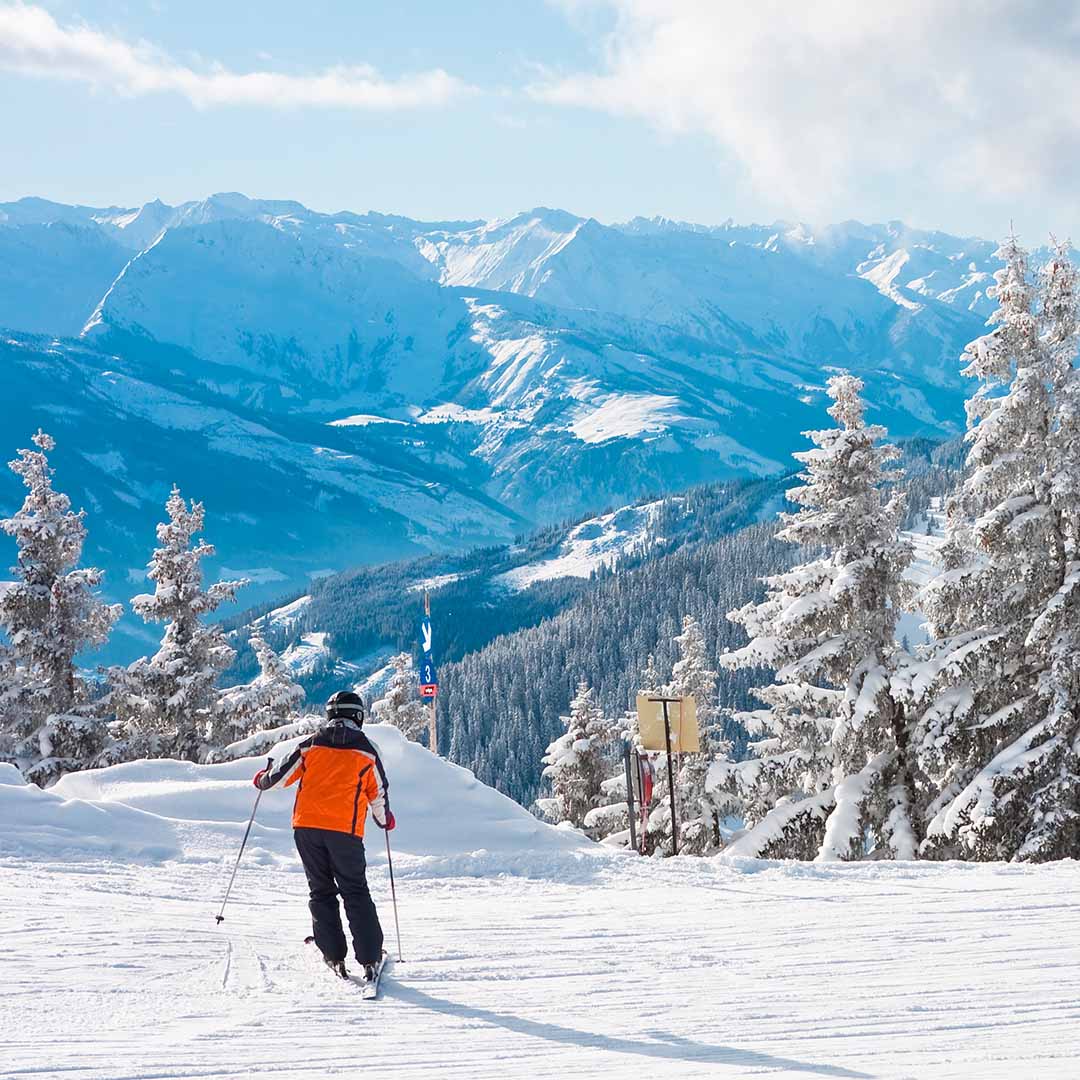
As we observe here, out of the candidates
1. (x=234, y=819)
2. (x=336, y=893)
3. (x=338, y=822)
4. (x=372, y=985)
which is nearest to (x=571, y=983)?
(x=372, y=985)

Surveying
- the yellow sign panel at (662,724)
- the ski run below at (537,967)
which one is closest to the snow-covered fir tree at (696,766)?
the yellow sign panel at (662,724)

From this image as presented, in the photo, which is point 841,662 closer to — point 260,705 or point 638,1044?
point 638,1044

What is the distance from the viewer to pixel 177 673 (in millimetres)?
30062

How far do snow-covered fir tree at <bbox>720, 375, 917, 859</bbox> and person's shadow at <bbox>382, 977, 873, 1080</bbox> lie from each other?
11.0 m

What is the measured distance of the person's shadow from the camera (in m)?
6.09

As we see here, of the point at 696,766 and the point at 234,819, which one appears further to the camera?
the point at 696,766

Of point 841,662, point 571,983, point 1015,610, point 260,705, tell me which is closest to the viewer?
point 571,983

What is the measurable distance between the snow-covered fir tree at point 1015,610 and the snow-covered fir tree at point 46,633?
21090 millimetres

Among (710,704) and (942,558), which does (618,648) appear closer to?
(710,704)

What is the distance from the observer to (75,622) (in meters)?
28.5

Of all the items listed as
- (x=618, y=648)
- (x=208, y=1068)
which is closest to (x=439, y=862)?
(x=208, y=1068)

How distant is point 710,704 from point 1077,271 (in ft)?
60.5

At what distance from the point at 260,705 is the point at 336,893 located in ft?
81.4

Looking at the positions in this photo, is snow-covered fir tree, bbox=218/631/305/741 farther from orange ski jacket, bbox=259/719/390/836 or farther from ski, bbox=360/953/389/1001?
ski, bbox=360/953/389/1001
